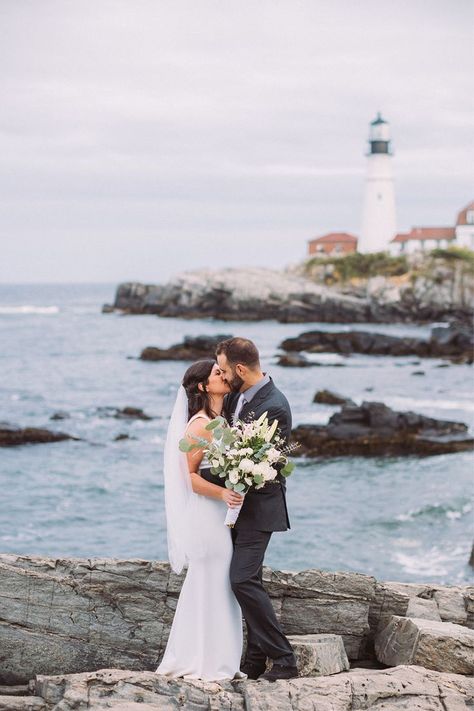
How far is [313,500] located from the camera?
83.4ft

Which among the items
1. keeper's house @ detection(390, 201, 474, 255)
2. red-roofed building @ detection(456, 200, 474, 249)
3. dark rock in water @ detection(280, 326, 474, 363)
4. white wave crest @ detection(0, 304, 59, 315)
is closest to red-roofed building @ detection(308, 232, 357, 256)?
keeper's house @ detection(390, 201, 474, 255)

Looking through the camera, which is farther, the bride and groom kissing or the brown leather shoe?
the bride and groom kissing

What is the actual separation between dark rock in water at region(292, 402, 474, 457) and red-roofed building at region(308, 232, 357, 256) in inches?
4029

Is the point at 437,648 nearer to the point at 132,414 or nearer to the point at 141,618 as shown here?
the point at 141,618

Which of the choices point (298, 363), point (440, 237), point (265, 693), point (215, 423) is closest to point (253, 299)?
point (440, 237)

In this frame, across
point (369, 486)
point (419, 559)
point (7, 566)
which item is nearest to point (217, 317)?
point (369, 486)

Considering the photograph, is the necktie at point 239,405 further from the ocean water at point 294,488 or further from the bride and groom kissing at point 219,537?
the ocean water at point 294,488

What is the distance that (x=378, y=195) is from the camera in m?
117

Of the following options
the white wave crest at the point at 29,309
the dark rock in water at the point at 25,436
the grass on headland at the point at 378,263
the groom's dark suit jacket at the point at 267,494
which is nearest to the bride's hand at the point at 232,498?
the groom's dark suit jacket at the point at 267,494

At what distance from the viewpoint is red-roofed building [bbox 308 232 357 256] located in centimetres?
13412

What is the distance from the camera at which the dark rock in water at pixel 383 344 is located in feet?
205

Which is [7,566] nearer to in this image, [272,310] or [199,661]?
[199,661]

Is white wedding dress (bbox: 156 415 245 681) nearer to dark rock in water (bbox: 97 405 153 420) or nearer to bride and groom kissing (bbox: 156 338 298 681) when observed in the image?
bride and groom kissing (bbox: 156 338 298 681)

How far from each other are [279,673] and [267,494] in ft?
4.12
